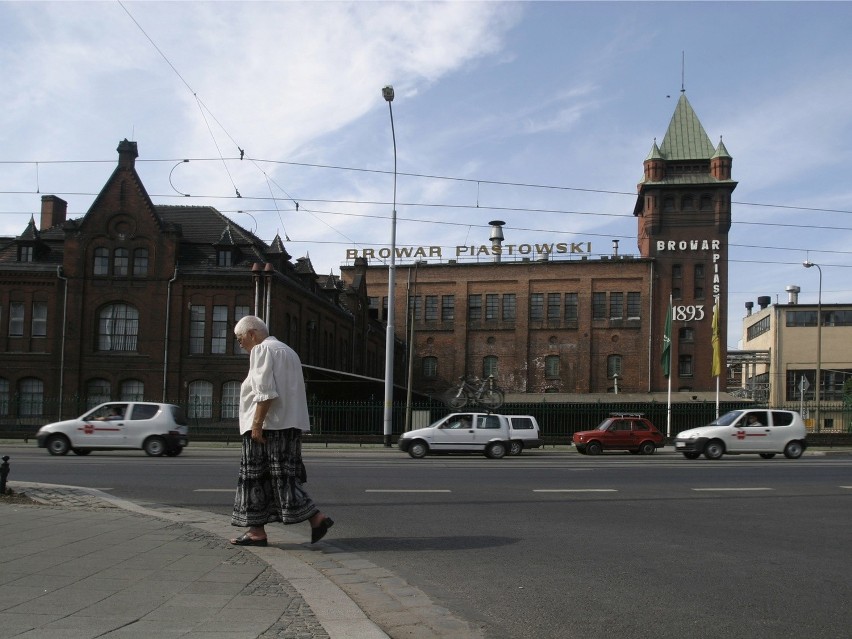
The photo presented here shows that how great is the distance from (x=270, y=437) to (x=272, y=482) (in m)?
0.40

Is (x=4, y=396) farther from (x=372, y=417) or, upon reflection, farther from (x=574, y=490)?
(x=574, y=490)

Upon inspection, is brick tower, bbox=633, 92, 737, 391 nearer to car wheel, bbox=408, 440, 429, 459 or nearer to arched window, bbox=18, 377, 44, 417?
car wheel, bbox=408, 440, 429, 459

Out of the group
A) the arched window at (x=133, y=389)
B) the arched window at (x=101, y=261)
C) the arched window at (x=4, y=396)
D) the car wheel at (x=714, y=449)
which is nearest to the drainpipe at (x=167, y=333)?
the arched window at (x=133, y=389)

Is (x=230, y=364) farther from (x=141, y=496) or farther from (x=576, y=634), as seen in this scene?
Answer: (x=576, y=634)

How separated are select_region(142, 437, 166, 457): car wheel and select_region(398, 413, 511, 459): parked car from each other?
23.4 feet

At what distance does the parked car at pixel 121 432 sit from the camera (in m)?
24.1

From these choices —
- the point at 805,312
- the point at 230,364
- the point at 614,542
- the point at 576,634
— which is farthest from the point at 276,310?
the point at 805,312

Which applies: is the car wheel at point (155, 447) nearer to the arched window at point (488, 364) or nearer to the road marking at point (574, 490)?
the road marking at point (574, 490)

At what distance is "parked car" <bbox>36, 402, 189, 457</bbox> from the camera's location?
24125 mm

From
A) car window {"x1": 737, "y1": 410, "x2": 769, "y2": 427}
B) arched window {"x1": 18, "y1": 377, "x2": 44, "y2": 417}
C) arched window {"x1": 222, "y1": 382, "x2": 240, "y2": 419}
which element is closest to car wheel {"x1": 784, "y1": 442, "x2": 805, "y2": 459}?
car window {"x1": 737, "y1": 410, "x2": 769, "y2": 427}

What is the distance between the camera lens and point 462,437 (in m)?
27.4

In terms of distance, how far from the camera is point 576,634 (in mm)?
5133

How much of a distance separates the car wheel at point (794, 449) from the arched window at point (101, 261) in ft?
110

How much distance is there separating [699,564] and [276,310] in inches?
1536
